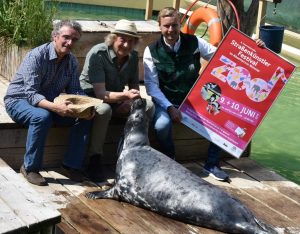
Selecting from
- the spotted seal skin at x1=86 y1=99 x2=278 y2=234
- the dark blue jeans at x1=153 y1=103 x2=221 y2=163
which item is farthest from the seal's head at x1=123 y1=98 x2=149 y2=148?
the dark blue jeans at x1=153 y1=103 x2=221 y2=163

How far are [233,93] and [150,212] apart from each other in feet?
4.39

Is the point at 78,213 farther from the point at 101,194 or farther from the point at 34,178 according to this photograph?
the point at 34,178

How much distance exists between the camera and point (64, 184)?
4773 millimetres

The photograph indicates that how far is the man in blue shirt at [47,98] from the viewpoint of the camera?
4.55 meters

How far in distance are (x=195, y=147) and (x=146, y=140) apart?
0.94 meters

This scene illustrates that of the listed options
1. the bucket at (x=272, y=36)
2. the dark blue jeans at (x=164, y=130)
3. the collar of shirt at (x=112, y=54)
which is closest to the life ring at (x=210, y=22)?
the bucket at (x=272, y=36)

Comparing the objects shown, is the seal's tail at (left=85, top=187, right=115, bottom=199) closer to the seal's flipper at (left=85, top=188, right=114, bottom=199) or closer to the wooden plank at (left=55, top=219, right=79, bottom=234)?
the seal's flipper at (left=85, top=188, right=114, bottom=199)

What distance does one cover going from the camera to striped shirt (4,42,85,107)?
15.0 ft

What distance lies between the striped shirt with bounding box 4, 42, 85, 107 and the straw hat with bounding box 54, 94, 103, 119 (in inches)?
5.5

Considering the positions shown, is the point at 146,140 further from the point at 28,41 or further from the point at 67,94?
the point at 28,41

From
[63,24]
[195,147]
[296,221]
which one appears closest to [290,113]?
[195,147]

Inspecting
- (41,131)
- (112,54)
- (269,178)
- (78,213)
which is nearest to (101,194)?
(78,213)

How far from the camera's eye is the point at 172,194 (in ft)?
14.3

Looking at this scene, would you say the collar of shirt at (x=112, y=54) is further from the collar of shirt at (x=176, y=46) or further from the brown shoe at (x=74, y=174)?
the brown shoe at (x=74, y=174)
